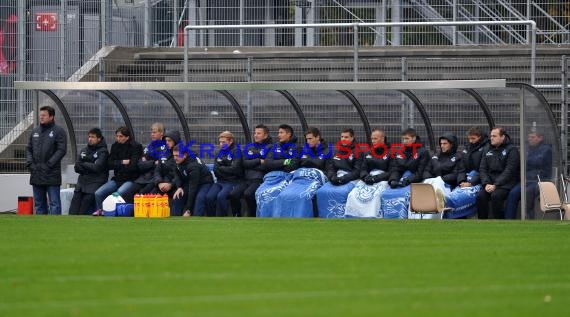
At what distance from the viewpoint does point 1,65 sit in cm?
2856

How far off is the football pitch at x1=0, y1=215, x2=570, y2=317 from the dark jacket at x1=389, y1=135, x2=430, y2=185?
12.6 feet

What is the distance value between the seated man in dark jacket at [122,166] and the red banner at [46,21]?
5.37 m

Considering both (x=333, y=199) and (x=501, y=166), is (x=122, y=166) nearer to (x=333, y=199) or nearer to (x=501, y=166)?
(x=333, y=199)

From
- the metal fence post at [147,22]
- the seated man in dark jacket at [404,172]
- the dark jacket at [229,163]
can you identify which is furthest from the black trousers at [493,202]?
the metal fence post at [147,22]

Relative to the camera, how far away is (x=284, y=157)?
936 inches

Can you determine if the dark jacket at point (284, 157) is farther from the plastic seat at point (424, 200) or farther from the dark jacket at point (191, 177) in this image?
the plastic seat at point (424, 200)

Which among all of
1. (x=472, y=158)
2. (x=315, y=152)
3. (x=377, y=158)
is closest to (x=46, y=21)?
(x=315, y=152)

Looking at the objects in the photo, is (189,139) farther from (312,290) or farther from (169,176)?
(312,290)

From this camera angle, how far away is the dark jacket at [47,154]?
2377cm

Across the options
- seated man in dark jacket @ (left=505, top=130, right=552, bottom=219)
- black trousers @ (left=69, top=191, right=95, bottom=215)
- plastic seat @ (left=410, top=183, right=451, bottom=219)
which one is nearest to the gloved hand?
plastic seat @ (left=410, top=183, right=451, bottom=219)

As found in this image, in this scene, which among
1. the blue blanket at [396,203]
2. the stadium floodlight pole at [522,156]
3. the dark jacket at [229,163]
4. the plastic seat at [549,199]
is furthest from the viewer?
the dark jacket at [229,163]

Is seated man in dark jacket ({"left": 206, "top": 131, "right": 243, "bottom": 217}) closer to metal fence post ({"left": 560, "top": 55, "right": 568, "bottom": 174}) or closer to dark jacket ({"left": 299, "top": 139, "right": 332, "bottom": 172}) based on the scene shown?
dark jacket ({"left": 299, "top": 139, "right": 332, "bottom": 172})

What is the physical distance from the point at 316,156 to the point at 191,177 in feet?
6.96

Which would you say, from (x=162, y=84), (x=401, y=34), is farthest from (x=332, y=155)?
(x=401, y=34)
